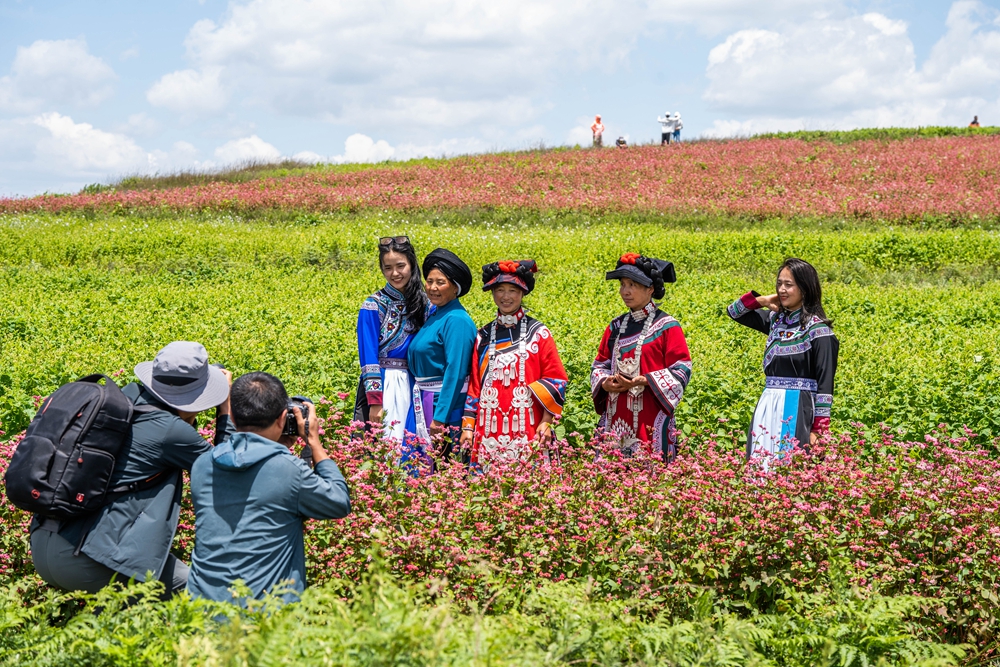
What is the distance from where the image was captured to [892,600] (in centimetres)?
358

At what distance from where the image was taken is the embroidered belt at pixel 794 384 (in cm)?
568

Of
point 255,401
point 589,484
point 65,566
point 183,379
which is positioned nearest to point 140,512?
point 65,566

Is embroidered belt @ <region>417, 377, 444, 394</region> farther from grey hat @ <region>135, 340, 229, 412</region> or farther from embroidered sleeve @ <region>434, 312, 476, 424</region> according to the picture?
grey hat @ <region>135, 340, 229, 412</region>

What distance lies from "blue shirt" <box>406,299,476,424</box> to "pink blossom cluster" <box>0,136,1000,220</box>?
18.5 m

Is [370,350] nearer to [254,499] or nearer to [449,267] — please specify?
→ [449,267]

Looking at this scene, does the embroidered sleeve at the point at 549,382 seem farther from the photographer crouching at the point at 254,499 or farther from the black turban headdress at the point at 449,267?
the photographer crouching at the point at 254,499

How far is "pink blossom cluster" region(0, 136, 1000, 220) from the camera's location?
76.9 ft

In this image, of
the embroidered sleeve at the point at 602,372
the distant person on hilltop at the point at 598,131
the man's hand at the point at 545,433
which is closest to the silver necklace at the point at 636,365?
the embroidered sleeve at the point at 602,372

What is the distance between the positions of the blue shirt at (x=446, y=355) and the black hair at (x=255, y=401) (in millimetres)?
2019

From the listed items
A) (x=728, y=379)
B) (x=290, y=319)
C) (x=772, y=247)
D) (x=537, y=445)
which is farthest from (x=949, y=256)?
(x=537, y=445)

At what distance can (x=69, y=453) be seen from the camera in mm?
3510

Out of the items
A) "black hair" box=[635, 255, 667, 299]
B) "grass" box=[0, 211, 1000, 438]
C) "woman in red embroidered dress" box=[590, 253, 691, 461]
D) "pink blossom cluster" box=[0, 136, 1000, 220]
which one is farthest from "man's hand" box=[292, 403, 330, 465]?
"pink blossom cluster" box=[0, 136, 1000, 220]

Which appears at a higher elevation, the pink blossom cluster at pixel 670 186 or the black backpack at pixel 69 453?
the pink blossom cluster at pixel 670 186

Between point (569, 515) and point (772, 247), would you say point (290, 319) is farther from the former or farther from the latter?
point (772, 247)
